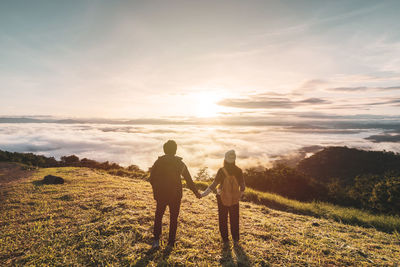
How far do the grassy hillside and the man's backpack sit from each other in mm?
1367

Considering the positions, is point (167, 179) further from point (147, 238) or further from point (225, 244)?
point (225, 244)

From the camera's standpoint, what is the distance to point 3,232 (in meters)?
6.90

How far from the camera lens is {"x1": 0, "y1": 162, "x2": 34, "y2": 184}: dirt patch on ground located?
49.2 feet

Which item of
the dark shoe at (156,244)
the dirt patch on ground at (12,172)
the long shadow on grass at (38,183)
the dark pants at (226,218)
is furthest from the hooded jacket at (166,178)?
the dirt patch on ground at (12,172)

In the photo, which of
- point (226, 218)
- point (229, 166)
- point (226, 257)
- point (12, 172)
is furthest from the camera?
point (12, 172)

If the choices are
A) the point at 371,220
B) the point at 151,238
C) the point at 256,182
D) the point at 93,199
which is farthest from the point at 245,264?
the point at 256,182

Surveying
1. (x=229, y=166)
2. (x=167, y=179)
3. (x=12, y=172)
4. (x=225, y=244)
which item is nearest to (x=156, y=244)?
(x=167, y=179)

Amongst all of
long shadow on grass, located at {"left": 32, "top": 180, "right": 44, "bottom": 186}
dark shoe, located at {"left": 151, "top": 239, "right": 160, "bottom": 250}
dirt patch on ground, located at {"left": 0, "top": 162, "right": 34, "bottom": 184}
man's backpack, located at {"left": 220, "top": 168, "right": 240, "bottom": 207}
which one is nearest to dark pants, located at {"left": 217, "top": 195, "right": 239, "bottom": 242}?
man's backpack, located at {"left": 220, "top": 168, "right": 240, "bottom": 207}

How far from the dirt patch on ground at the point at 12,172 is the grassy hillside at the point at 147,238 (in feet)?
20.6

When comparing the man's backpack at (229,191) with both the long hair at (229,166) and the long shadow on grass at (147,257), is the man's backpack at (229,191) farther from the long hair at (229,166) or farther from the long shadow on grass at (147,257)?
the long shadow on grass at (147,257)

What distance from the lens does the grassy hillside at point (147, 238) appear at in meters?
5.38

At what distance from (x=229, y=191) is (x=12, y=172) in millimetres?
20285

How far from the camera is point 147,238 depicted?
20.0 feet

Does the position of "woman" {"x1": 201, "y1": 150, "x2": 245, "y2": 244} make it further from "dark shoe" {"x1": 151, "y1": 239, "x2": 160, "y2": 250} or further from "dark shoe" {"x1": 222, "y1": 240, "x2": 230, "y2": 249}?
"dark shoe" {"x1": 151, "y1": 239, "x2": 160, "y2": 250}
